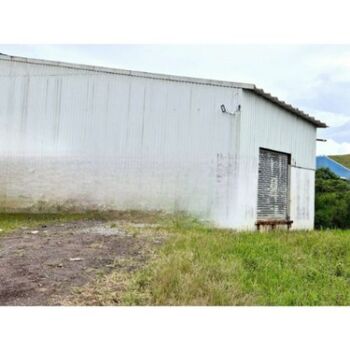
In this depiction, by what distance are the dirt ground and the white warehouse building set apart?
1865 mm

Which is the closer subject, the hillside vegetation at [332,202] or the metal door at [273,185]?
the metal door at [273,185]

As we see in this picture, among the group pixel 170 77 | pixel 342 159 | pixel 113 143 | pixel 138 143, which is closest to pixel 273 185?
pixel 138 143

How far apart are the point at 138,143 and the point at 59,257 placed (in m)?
4.51

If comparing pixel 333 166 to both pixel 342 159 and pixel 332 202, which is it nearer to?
pixel 342 159

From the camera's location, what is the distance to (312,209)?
39.6 feet

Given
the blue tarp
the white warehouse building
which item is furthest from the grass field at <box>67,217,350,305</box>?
the blue tarp

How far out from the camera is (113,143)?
31.6ft

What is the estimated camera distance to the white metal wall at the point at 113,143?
8.96m

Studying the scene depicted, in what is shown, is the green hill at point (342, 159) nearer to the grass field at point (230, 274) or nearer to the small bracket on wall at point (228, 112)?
the small bracket on wall at point (228, 112)

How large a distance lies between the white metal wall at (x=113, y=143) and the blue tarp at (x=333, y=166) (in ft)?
25.1

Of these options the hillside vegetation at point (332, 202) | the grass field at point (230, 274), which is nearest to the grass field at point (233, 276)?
the grass field at point (230, 274)

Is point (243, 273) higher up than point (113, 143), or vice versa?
point (113, 143)

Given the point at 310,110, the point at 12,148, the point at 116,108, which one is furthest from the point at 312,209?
the point at 12,148
